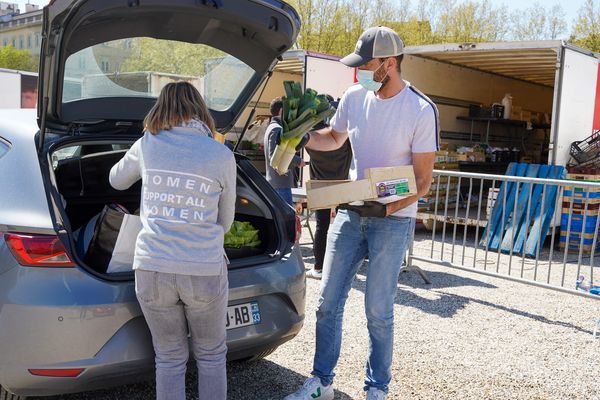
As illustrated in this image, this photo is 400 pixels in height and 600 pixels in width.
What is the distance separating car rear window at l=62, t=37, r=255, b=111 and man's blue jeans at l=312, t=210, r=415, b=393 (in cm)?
120

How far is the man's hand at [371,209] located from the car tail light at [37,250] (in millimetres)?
1405

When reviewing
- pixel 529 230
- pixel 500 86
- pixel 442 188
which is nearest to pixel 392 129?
pixel 529 230

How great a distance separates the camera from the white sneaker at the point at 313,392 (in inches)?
131

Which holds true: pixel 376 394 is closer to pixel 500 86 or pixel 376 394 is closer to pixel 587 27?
pixel 500 86

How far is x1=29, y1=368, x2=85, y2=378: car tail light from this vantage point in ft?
8.72

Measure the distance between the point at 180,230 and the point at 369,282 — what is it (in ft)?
3.61

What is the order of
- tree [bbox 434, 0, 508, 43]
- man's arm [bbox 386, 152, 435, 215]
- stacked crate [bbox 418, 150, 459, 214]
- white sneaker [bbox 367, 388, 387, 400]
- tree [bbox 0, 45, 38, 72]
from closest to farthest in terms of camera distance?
man's arm [bbox 386, 152, 435, 215] → white sneaker [bbox 367, 388, 387, 400] → stacked crate [bbox 418, 150, 459, 214] → tree [bbox 434, 0, 508, 43] → tree [bbox 0, 45, 38, 72]

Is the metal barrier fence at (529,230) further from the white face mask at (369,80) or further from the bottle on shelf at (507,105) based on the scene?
the white face mask at (369,80)

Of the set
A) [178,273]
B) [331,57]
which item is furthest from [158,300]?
[331,57]

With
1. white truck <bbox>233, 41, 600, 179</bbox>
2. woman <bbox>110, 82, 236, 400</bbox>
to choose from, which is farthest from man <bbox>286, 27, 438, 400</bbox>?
white truck <bbox>233, 41, 600, 179</bbox>

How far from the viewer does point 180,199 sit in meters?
2.63

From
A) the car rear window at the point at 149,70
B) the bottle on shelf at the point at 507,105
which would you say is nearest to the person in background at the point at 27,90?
the bottle on shelf at the point at 507,105

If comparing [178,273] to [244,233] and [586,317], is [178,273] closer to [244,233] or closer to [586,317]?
[244,233]

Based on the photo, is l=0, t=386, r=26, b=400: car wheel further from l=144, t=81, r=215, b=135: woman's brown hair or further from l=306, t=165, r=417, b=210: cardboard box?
l=306, t=165, r=417, b=210: cardboard box
